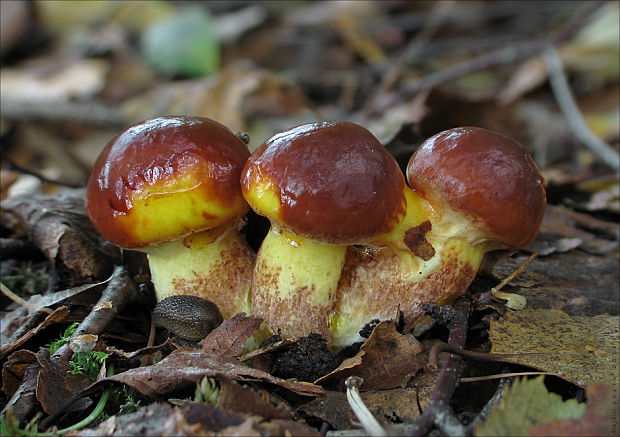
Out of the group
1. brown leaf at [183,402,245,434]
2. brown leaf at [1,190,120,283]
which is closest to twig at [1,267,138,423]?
brown leaf at [1,190,120,283]

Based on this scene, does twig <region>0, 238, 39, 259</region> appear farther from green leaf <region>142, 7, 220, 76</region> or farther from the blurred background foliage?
green leaf <region>142, 7, 220, 76</region>

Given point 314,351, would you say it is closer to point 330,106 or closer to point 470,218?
point 470,218

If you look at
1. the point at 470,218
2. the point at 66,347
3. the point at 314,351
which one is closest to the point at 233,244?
the point at 314,351

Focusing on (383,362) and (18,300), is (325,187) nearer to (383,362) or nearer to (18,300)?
(383,362)

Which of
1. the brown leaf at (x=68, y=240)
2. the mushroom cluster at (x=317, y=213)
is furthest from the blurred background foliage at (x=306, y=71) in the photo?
the mushroom cluster at (x=317, y=213)

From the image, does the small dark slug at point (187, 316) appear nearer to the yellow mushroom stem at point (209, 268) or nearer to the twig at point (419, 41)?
the yellow mushroom stem at point (209, 268)

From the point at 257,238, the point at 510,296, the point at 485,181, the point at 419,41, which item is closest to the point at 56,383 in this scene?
the point at 257,238
